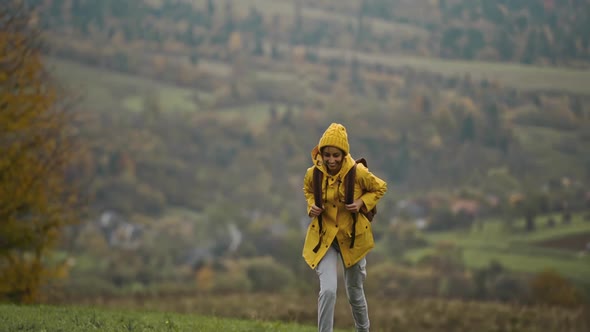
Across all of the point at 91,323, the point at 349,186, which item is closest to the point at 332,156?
the point at 349,186

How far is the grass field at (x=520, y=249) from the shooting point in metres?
93.6

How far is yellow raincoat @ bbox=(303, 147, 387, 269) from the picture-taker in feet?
29.1

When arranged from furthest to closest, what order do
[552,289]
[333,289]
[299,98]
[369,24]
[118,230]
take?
[369,24] → [299,98] → [118,230] → [552,289] → [333,289]

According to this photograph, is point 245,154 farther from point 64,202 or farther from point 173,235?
point 64,202

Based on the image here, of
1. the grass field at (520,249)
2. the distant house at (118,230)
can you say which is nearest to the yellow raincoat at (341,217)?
the grass field at (520,249)

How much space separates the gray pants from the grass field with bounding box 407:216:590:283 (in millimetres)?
83283

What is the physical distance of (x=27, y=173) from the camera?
2173 cm

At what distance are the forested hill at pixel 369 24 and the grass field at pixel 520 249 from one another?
118 feet

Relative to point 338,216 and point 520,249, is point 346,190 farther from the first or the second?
point 520,249

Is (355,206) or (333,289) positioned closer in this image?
(333,289)

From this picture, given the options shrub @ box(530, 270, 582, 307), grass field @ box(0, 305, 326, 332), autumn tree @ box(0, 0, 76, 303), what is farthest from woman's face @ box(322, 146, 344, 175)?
Result: shrub @ box(530, 270, 582, 307)

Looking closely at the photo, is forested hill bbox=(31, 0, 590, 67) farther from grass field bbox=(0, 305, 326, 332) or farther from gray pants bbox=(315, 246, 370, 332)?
gray pants bbox=(315, 246, 370, 332)

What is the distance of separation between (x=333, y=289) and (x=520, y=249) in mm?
97004

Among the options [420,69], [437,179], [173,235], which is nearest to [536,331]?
[173,235]
